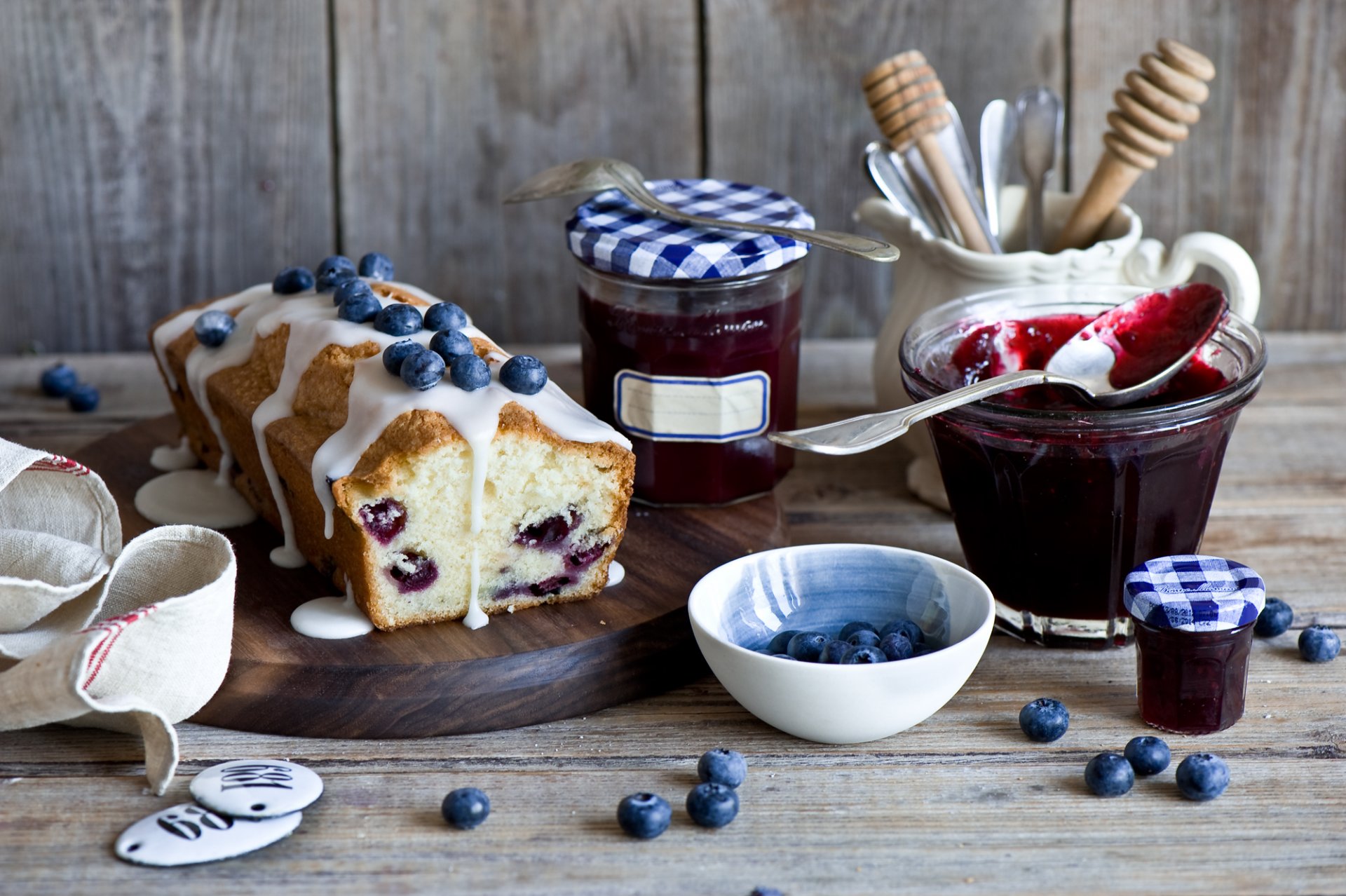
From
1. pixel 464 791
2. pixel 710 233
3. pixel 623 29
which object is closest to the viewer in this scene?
pixel 464 791

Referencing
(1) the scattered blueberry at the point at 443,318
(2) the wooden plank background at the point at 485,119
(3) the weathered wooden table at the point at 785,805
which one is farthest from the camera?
(2) the wooden plank background at the point at 485,119

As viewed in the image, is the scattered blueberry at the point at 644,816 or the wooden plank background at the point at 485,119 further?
the wooden plank background at the point at 485,119

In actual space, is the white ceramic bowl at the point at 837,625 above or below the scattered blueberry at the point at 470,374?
below

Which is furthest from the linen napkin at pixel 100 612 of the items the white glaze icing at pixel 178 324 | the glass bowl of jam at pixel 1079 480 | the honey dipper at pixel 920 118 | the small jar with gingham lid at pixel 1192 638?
the honey dipper at pixel 920 118

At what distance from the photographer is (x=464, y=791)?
46.3 inches

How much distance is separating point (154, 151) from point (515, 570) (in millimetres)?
1221

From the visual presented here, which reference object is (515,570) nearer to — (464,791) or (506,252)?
(464,791)

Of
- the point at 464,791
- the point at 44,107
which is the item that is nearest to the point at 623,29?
the point at 44,107

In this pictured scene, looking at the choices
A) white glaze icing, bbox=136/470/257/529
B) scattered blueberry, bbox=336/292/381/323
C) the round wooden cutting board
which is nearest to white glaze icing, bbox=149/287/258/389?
white glaze icing, bbox=136/470/257/529

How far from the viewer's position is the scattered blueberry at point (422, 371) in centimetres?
140

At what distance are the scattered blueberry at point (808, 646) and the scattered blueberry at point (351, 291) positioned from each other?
0.65 metres

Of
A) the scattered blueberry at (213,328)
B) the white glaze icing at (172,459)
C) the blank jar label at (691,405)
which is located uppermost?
the scattered blueberry at (213,328)

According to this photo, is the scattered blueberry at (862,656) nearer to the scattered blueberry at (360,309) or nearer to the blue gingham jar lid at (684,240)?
the blue gingham jar lid at (684,240)

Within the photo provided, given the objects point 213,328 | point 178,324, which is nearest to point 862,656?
point 213,328
